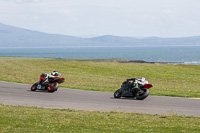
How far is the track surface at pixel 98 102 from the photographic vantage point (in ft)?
53.1

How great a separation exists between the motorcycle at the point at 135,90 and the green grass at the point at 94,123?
180 inches

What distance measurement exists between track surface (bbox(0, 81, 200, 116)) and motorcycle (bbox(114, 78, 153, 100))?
40 cm

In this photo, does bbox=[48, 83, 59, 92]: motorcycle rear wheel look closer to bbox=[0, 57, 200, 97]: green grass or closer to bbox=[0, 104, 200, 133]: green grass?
bbox=[0, 57, 200, 97]: green grass

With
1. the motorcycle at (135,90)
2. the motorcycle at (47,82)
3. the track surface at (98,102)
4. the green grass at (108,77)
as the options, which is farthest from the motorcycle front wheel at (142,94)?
the motorcycle at (47,82)

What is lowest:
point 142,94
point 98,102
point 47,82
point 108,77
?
point 98,102

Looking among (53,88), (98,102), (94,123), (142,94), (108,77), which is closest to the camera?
(94,123)

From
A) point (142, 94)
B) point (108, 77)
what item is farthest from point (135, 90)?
point (108, 77)

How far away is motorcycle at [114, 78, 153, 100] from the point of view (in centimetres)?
1911

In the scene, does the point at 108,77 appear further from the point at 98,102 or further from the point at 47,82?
the point at 98,102

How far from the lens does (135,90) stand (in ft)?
63.9

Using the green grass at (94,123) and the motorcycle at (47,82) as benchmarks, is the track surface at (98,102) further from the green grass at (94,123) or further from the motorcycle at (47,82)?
the green grass at (94,123)

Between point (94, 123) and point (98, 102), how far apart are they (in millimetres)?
6337

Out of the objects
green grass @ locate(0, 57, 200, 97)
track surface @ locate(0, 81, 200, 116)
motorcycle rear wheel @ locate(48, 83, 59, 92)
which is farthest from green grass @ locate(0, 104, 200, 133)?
green grass @ locate(0, 57, 200, 97)

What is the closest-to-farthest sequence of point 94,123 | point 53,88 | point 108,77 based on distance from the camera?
1. point 94,123
2. point 53,88
3. point 108,77
